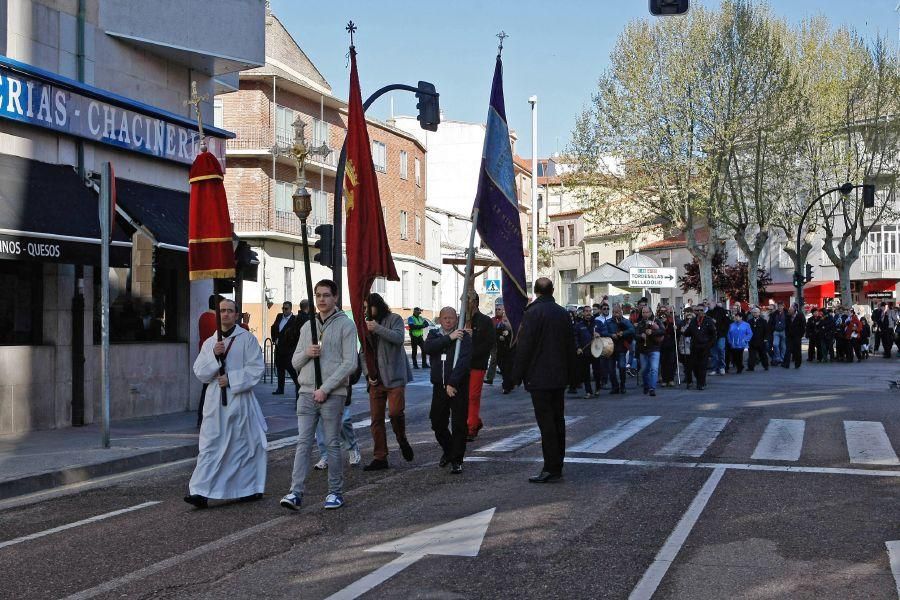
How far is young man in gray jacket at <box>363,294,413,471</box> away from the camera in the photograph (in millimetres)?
10039

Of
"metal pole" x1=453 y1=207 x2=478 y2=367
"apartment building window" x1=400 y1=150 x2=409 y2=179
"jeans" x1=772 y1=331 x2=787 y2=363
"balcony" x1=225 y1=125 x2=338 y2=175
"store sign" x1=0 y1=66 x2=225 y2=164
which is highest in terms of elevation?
"apartment building window" x1=400 y1=150 x2=409 y2=179

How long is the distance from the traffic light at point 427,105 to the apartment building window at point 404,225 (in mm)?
32871

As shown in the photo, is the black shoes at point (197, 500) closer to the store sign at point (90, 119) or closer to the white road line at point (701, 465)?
the white road line at point (701, 465)

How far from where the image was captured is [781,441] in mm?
12344

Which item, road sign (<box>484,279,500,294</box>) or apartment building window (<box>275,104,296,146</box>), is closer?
road sign (<box>484,279,500,294</box>)

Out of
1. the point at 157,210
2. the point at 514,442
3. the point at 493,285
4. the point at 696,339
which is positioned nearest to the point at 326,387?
the point at 514,442

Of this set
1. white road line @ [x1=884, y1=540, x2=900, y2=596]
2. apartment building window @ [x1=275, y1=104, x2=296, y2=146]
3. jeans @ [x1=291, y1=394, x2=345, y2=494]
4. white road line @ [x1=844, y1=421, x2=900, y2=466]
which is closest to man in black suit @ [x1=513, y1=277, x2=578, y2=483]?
jeans @ [x1=291, y1=394, x2=345, y2=494]

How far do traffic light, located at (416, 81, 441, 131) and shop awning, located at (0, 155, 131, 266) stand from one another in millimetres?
6015

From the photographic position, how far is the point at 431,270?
56.8m

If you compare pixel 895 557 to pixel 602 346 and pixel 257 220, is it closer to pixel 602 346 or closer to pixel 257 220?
pixel 602 346

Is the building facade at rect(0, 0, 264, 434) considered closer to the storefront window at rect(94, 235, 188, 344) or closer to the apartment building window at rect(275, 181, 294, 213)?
the storefront window at rect(94, 235, 188, 344)

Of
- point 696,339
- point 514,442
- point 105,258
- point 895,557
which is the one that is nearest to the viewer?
point 895,557

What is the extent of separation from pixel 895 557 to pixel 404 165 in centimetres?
4697

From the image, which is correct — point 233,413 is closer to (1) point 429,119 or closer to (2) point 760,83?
(1) point 429,119
